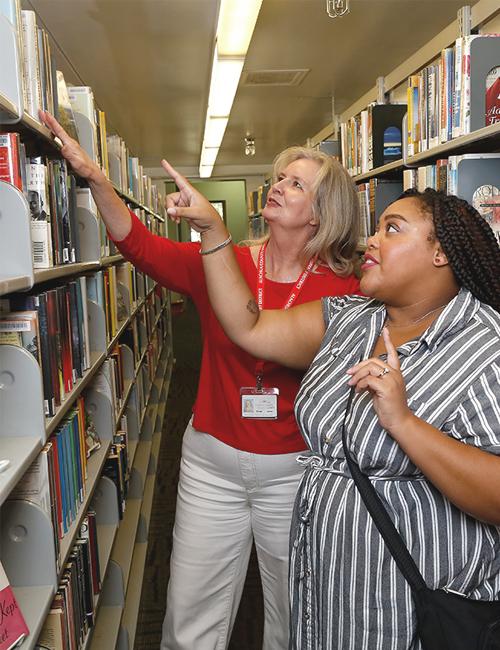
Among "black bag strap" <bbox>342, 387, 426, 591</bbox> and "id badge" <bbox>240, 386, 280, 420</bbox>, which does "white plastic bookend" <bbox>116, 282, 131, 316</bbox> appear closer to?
"id badge" <bbox>240, 386, 280, 420</bbox>

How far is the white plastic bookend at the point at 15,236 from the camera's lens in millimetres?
1167

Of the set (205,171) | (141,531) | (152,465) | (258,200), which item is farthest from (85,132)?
(205,171)

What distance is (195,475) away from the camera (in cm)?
179

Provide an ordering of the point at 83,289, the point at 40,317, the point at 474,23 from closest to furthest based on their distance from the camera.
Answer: the point at 40,317, the point at 83,289, the point at 474,23

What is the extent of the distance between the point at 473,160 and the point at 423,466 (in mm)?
1276

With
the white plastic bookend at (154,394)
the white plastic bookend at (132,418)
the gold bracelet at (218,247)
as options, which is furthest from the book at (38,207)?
the white plastic bookend at (154,394)

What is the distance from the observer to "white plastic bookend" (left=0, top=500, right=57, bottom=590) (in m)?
1.27

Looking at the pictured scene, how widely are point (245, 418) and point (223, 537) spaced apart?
368 millimetres

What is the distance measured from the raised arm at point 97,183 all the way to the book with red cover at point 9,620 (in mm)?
1001

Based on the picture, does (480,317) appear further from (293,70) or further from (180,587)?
(293,70)

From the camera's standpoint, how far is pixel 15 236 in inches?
46.6

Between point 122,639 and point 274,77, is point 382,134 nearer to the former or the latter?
point 122,639

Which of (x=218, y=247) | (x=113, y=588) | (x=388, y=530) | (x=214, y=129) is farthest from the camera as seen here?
(x=214, y=129)

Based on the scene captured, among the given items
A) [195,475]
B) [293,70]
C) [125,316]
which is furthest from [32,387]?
[293,70]
